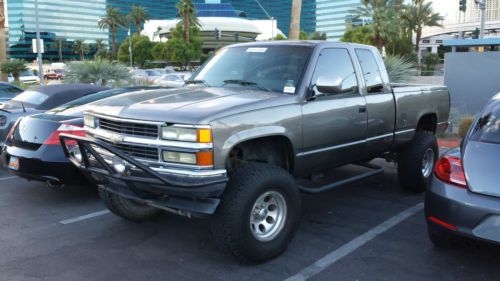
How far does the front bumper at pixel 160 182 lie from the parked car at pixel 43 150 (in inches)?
71.2

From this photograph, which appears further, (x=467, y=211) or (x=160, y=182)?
(x=160, y=182)

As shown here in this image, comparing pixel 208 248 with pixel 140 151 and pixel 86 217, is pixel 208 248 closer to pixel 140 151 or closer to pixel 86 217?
pixel 140 151

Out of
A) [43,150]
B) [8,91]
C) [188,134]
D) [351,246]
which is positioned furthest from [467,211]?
[8,91]

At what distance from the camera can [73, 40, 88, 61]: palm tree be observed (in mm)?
111250

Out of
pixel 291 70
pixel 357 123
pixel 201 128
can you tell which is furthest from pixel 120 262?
pixel 357 123

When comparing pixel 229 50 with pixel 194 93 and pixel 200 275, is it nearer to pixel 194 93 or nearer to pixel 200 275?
pixel 194 93

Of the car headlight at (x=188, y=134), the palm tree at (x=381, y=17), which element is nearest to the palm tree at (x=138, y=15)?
the palm tree at (x=381, y=17)

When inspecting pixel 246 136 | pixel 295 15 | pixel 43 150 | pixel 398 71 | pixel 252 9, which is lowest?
pixel 43 150

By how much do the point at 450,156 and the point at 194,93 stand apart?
7.82ft

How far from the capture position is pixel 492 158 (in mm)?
3902

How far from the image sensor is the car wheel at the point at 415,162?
655 cm

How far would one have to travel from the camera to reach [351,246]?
4.87 meters

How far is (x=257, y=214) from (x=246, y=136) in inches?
28.3

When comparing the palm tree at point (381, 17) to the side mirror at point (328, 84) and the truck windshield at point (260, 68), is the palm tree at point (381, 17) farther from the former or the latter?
the side mirror at point (328, 84)
